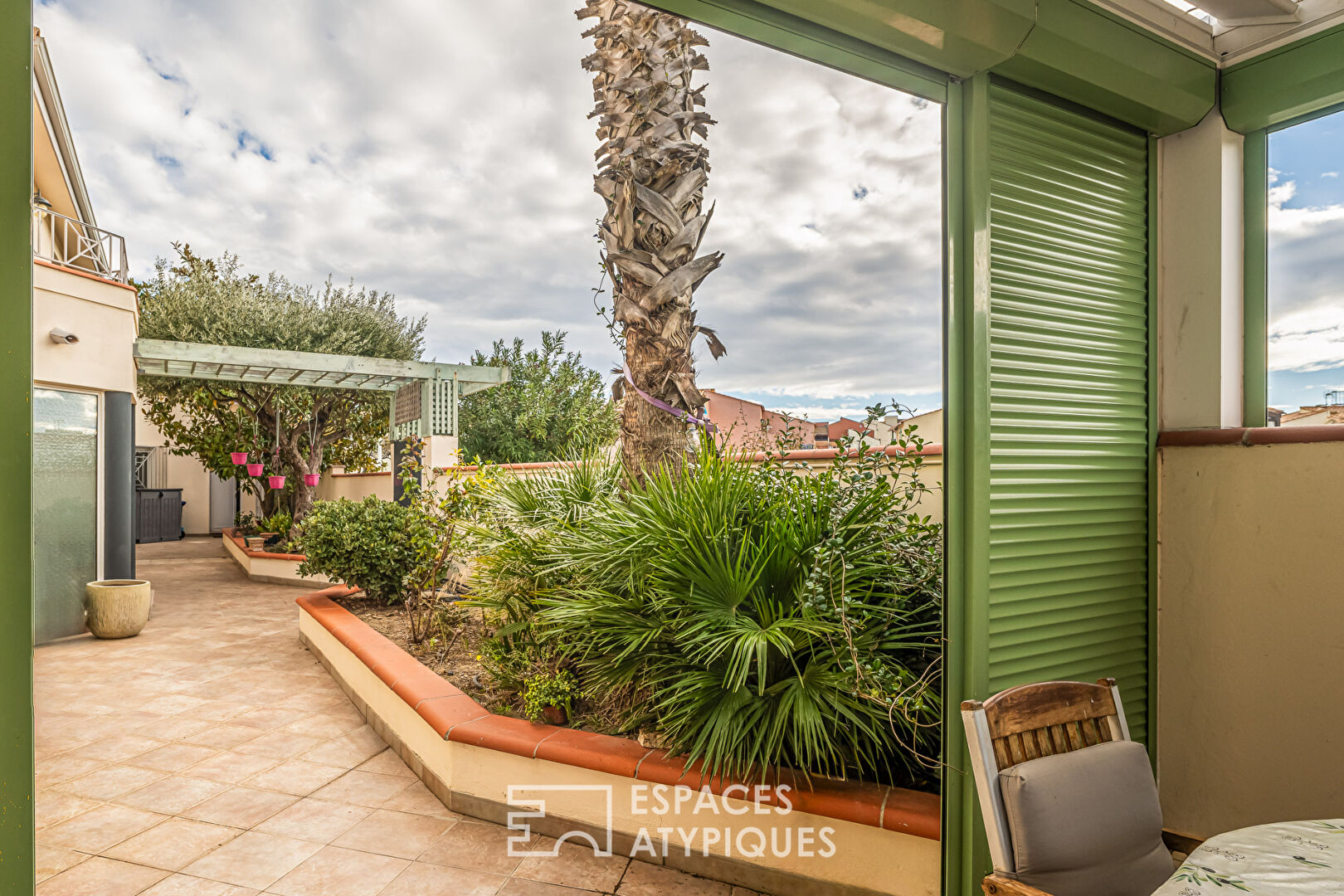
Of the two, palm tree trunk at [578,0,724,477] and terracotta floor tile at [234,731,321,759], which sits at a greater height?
palm tree trunk at [578,0,724,477]

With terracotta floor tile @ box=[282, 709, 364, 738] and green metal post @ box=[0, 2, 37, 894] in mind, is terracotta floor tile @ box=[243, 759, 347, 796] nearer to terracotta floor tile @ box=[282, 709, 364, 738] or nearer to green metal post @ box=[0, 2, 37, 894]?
terracotta floor tile @ box=[282, 709, 364, 738]

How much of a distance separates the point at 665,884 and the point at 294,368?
741 cm

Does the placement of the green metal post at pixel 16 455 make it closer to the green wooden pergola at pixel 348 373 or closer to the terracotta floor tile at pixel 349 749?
the terracotta floor tile at pixel 349 749

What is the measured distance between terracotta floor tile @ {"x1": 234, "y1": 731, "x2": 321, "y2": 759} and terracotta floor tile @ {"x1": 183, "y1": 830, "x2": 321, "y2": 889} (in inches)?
34.1

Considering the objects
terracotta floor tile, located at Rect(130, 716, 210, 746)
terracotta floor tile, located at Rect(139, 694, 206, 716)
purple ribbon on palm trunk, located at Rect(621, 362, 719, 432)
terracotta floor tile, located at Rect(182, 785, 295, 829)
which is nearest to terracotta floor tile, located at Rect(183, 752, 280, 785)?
terracotta floor tile, located at Rect(182, 785, 295, 829)

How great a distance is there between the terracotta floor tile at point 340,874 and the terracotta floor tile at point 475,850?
0.42ft

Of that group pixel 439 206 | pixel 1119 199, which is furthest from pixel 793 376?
pixel 439 206

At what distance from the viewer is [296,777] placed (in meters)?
3.24

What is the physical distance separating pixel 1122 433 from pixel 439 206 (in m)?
16.9

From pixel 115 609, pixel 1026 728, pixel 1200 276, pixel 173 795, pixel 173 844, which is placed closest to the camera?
pixel 1026 728

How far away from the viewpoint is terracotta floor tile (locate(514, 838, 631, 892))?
93.2 inches

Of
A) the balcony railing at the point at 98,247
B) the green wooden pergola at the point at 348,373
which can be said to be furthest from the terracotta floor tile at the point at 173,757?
the balcony railing at the point at 98,247

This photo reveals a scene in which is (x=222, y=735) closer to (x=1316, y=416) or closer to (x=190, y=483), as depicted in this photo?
(x=1316, y=416)

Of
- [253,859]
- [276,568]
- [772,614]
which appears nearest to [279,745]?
[253,859]
